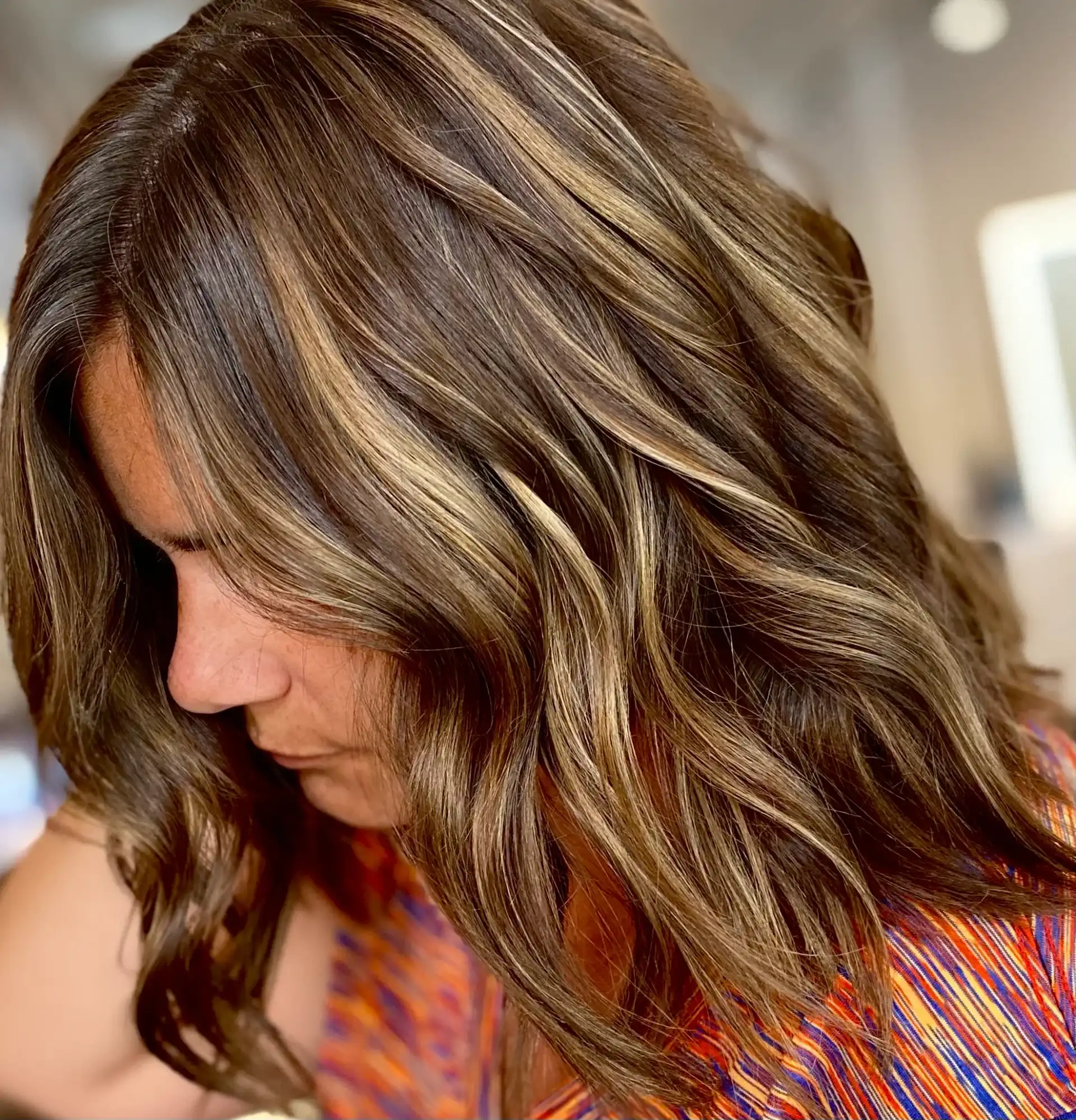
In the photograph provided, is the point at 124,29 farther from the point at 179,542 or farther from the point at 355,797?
the point at 355,797

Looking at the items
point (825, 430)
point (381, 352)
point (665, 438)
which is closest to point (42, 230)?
point (381, 352)

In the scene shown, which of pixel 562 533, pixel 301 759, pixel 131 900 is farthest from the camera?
pixel 131 900

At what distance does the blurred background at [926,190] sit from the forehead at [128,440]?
31 centimetres

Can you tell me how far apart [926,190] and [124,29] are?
74 centimetres

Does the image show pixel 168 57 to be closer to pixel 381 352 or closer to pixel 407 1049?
pixel 381 352

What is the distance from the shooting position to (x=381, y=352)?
0.48 meters

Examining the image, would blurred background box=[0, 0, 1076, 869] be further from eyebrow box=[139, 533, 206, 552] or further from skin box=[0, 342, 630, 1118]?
eyebrow box=[139, 533, 206, 552]

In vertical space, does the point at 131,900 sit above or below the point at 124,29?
below

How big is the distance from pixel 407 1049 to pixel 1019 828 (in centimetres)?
58

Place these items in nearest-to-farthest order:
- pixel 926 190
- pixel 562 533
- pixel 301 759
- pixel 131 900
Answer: pixel 562 533, pixel 301 759, pixel 131 900, pixel 926 190

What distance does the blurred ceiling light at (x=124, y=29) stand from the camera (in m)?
0.82

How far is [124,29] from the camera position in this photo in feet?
2.73

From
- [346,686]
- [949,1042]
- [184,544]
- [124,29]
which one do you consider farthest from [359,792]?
[124,29]

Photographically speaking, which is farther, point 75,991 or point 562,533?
point 75,991
